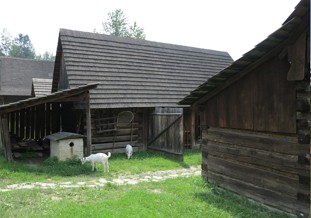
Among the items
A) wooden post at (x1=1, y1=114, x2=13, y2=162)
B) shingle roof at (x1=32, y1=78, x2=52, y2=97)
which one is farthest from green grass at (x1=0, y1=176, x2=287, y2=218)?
shingle roof at (x1=32, y1=78, x2=52, y2=97)

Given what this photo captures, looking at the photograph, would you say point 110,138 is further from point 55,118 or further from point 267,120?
point 267,120

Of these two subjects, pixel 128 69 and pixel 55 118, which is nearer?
pixel 128 69

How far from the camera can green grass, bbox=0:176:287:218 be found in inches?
232

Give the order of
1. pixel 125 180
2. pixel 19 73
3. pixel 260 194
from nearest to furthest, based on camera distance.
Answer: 1. pixel 260 194
2. pixel 125 180
3. pixel 19 73

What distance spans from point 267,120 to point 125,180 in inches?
175

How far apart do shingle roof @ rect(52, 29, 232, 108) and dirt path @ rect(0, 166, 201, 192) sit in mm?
3976

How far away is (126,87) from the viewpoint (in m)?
13.9

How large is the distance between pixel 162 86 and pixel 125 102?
2.86 metres

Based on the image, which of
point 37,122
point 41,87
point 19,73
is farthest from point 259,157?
point 19,73

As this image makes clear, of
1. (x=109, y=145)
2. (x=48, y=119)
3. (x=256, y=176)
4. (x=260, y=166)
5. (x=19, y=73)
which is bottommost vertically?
(x=256, y=176)

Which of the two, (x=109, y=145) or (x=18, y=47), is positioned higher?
(x=18, y=47)

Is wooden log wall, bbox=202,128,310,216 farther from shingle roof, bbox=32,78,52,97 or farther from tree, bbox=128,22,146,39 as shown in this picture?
tree, bbox=128,22,146,39

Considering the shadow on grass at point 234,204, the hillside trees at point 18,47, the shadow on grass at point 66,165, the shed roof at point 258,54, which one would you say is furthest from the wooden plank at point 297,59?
the hillside trees at point 18,47

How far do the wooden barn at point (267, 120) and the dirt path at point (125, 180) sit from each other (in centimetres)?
177
